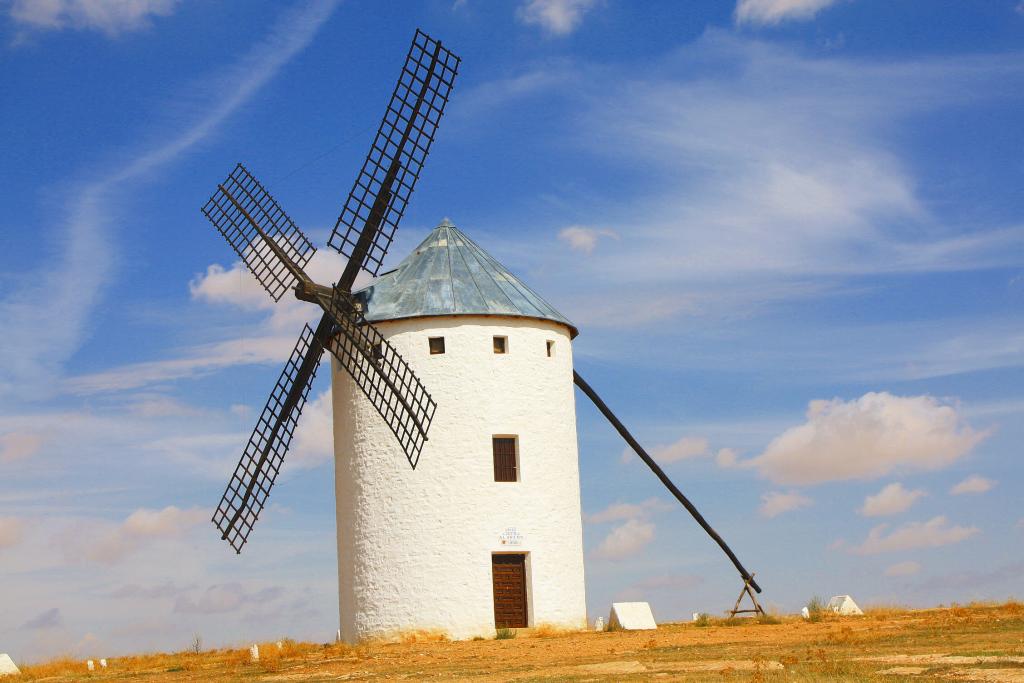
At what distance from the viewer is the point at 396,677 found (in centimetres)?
1977

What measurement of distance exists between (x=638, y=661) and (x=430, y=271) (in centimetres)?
1119

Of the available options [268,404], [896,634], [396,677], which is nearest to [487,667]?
[396,677]

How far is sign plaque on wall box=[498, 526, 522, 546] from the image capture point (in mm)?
25938

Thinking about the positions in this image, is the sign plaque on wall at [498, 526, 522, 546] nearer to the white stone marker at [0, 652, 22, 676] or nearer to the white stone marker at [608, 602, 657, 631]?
the white stone marker at [608, 602, 657, 631]

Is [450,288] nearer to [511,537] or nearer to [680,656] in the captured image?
[511,537]

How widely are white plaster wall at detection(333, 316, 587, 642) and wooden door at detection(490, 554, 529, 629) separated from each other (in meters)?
0.26

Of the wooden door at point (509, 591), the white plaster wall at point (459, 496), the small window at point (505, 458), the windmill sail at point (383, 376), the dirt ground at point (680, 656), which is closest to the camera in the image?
the dirt ground at point (680, 656)

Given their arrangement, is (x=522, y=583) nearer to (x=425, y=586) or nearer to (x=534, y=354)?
(x=425, y=586)

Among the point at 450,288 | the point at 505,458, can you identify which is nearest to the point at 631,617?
the point at 505,458

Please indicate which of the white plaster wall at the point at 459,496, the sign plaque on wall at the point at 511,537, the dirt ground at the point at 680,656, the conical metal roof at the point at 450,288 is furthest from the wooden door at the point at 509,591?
the conical metal roof at the point at 450,288

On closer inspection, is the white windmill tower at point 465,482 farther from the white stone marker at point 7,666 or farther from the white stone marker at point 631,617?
the white stone marker at point 7,666

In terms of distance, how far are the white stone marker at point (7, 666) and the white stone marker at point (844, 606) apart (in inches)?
695

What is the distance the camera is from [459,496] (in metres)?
25.9

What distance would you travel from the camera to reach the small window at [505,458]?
26.5 m
